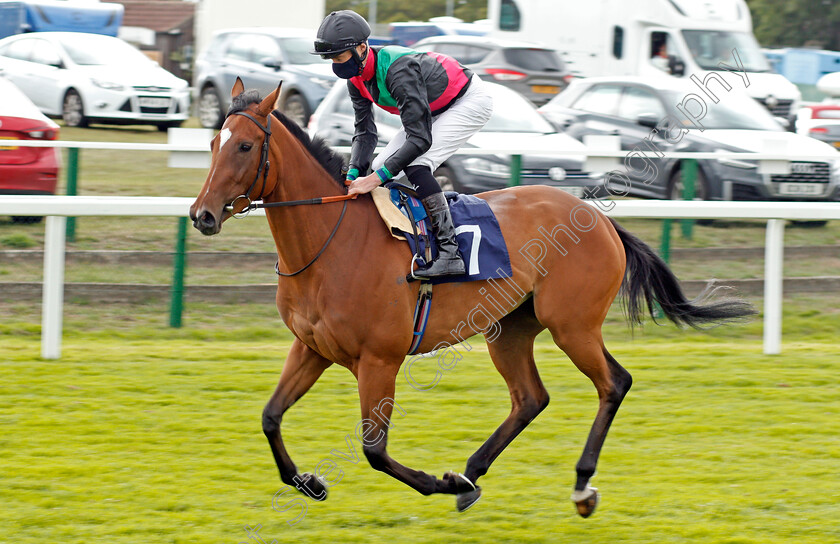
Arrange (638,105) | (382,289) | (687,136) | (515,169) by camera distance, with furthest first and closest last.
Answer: (638,105) < (687,136) < (515,169) < (382,289)

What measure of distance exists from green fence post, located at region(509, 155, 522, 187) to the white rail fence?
140 cm

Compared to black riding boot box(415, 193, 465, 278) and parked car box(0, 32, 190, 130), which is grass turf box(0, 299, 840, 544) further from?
parked car box(0, 32, 190, 130)

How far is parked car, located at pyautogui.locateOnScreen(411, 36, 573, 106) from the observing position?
603 inches

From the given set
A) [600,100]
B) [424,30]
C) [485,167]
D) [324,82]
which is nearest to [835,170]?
[600,100]

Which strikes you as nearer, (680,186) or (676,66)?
(680,186)

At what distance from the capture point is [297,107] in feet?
48.3

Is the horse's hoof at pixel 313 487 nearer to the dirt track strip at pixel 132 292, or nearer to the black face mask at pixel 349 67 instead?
the black face mask at pixel 349 67

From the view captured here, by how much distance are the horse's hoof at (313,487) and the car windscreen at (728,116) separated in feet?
24.6

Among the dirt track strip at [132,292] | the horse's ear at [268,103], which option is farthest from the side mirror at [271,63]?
the horse's ear at [268,103]

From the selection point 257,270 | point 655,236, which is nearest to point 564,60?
point 655,236

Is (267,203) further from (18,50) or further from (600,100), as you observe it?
(18,50)

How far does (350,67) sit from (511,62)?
11.5m

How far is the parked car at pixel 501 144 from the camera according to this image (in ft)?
29.7

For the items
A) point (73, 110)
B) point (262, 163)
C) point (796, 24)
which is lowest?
point (73, 110)
